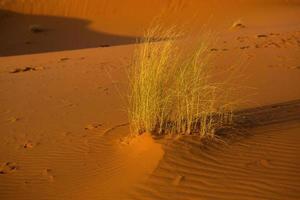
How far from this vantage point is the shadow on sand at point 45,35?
22.8m

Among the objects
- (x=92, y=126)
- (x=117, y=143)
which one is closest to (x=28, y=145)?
(x=92, y=126)

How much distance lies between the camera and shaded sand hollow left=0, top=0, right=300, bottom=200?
4402mm

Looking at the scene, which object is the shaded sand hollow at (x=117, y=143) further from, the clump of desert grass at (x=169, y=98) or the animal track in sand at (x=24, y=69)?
the clump of desert grass at (x=169, y=98)

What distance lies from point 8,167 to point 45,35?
2087cm

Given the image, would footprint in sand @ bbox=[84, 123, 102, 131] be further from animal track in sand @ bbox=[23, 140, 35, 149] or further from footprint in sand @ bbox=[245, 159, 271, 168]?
footprint in sand @ bbox=[245, 159, 271, 168]

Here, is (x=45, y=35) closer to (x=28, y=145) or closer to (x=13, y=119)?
(x=13, y=119)

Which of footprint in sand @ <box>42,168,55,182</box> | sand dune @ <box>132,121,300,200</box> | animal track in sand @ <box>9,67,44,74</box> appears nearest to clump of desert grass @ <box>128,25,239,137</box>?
sand dune @ <box>132,121,300,200</box>

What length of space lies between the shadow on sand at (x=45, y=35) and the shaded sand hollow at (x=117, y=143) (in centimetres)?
780

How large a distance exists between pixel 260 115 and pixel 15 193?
334 centimetres

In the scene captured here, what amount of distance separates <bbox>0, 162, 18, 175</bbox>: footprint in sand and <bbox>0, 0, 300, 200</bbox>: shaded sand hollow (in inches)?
0.5

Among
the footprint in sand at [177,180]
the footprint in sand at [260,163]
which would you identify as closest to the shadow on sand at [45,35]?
the footprint in sand at [260,163]

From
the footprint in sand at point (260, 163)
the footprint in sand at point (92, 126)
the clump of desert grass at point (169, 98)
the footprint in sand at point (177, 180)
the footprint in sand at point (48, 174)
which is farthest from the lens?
the footprint in sand at point (92, 126)

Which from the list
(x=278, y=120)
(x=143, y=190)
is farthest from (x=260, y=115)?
(x=143, y=190)

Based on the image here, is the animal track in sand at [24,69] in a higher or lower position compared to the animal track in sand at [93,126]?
lower
